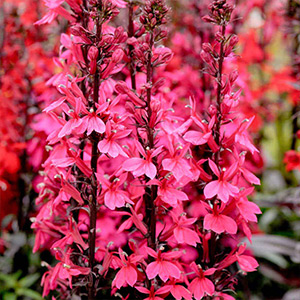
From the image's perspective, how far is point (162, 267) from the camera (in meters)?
0.81

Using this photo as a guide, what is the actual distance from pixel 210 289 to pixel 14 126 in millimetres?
1454

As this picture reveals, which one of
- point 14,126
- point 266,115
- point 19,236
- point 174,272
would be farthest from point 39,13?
point 174,272

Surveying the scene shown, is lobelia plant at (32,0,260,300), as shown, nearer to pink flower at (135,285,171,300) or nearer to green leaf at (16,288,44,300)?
pink flower at (135,285,171,300)

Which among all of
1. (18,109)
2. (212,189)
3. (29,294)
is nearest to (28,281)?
(29,294)

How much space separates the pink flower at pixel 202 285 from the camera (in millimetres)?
822

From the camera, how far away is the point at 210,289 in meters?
0.83

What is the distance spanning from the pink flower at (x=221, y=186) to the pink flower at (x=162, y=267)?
17cm

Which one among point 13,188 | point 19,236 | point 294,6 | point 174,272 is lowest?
point 19,236

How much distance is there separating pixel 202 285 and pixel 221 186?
9.7 inches

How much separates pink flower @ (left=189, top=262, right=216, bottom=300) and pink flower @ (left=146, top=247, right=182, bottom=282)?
6 cm

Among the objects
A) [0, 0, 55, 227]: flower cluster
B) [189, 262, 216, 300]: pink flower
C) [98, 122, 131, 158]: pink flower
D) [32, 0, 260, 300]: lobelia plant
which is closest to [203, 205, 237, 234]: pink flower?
[32, 0, 260, 300]: lobelia plant

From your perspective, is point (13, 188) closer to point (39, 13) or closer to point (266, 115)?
point (39, 13)

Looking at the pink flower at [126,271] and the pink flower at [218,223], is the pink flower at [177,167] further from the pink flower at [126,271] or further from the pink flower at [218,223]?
the pink flower at [126,271]

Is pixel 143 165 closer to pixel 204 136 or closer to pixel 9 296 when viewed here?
pixel 204 136
